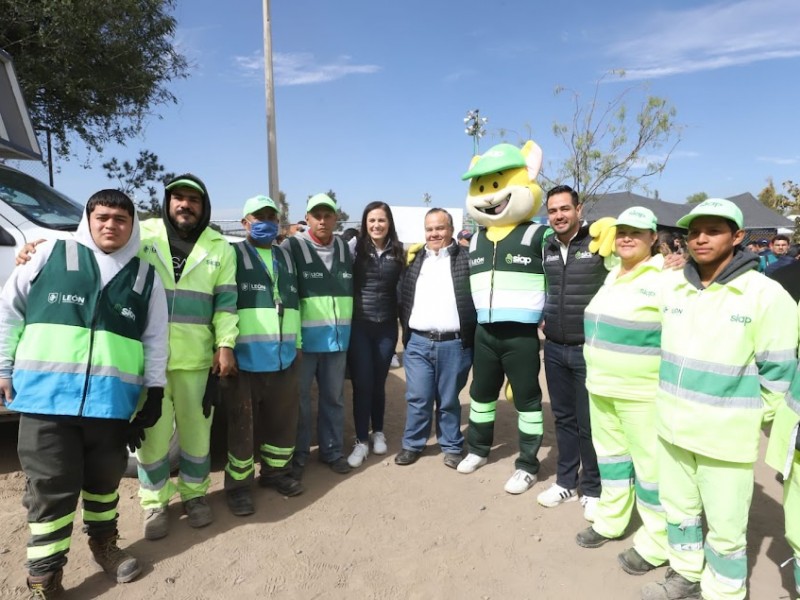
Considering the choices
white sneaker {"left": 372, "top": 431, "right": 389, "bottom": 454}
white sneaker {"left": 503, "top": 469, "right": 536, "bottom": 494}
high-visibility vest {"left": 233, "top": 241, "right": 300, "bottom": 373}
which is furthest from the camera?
white sneaker {"left": 372, "top": 431, "right": 389, "bottom": 454}

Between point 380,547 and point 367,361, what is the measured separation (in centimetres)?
154

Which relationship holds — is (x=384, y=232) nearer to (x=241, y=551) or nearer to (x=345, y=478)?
(x=345, y=478)

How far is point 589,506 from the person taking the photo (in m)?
3.47

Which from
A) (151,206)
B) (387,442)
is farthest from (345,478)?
(151,206)

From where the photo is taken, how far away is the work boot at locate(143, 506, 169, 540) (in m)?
3.18

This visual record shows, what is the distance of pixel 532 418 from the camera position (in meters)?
3.90

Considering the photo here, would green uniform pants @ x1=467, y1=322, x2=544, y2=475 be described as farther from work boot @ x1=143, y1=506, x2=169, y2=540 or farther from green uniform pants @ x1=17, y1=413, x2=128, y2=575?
green uniform pants @ x1=17, y1=413, x2=128, y2=575

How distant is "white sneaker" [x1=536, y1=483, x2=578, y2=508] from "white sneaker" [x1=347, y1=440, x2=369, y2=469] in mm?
1450

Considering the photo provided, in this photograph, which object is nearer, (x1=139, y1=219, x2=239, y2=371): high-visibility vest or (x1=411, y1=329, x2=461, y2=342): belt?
(x1=139, y1=219, x2=239, y2=371): high-visibility vest

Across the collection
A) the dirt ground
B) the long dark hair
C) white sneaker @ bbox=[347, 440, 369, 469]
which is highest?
the long dark hair

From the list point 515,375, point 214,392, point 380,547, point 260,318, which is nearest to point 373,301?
point 260,318

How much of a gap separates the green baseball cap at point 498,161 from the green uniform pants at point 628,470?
1.75 meters

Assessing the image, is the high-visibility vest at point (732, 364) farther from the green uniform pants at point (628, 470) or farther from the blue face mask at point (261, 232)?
the blue face mask at point (261, 232)

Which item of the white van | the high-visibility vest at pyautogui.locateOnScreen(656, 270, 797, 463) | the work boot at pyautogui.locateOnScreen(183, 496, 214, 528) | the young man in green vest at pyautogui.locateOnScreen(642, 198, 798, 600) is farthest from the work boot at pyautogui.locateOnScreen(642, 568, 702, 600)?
the white van
